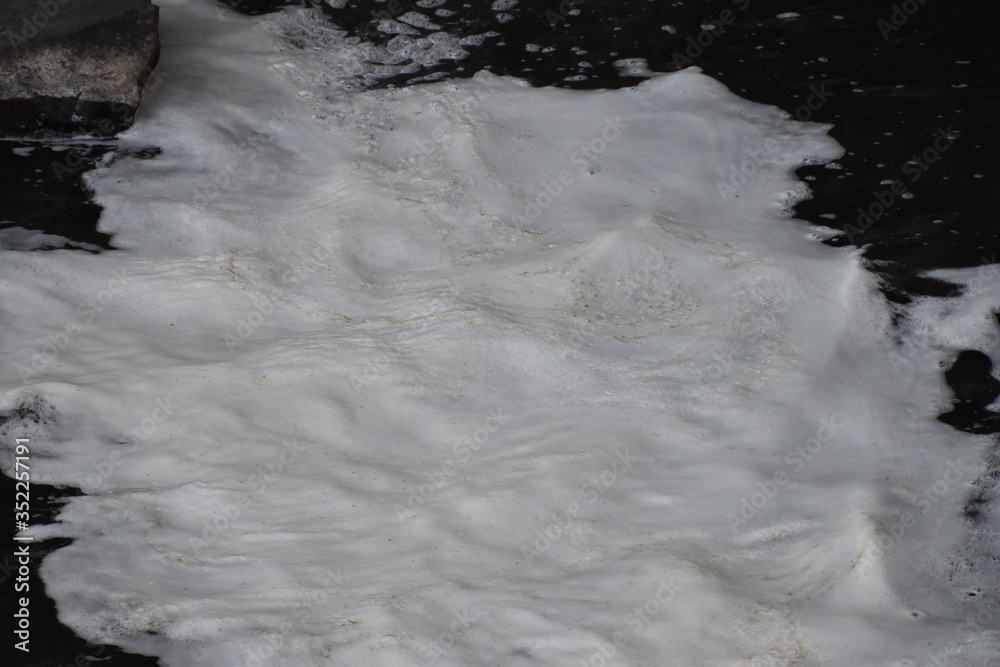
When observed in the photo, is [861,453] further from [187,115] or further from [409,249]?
[187,115]

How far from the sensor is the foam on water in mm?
2098

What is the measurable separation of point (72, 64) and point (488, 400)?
2.39 m

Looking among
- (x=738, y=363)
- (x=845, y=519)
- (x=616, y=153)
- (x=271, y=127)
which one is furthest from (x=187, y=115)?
(x=845, y=519)

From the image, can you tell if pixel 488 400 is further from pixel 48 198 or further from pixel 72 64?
pixel 72 64

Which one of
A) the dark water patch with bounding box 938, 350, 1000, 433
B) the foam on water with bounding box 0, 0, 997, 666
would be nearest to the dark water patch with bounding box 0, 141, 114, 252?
the foam on water with bounding box 0, 0, 997, 666

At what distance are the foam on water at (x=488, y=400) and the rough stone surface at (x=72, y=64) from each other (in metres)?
0.17

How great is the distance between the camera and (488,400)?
9.07 ft

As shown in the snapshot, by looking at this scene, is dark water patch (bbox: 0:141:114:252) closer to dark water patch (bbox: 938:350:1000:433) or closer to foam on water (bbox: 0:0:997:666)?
foam on water (bbox: 0:0:997:666)

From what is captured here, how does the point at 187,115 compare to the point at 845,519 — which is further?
the point at 187,115

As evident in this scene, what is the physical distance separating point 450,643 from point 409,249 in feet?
5.54

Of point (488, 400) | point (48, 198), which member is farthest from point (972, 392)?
point (48, 198)

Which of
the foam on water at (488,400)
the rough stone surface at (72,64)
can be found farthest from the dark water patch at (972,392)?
the rough stone surface at (72,64)

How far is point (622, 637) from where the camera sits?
2025 mm

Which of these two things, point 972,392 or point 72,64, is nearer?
point 972,392
